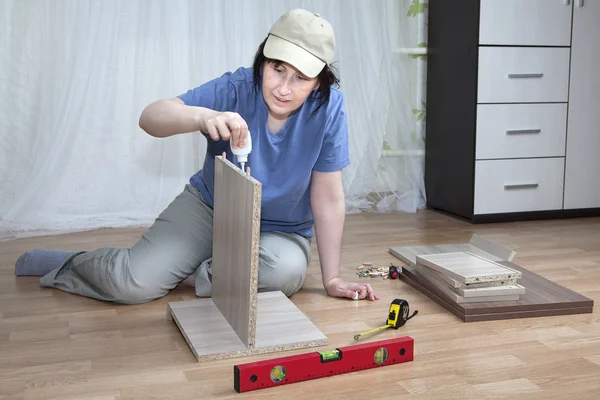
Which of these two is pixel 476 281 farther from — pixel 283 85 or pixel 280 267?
pixel 283 85

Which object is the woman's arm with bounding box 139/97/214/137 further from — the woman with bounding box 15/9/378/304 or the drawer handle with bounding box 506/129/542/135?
the drawer handle with bounding box 506/129/542/135

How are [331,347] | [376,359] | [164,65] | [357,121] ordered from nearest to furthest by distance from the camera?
[376,359]
[331,347]
[164,65]
[357,121]

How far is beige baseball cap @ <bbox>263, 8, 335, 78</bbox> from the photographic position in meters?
1.51

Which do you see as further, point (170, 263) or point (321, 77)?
point (170, 263)

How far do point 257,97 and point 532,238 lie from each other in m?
1.36

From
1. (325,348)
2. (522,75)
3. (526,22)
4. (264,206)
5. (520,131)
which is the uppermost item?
(526,22)

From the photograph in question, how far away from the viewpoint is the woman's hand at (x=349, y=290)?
1862 mm

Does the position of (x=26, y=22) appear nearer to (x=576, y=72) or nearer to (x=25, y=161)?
(x=25, y=161)

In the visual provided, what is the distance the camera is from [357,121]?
10.4 ft

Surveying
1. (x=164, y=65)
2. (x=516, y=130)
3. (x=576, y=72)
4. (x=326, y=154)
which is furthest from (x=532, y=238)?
(x=164, y=65)

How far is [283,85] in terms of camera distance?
156cm

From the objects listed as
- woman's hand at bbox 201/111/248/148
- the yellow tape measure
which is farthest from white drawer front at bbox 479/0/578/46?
woman's hand at bbox 201/111/248/148

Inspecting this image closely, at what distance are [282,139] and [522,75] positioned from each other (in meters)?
1.52

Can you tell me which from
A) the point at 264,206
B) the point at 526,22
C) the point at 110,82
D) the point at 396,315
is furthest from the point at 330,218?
the point at 526,22
